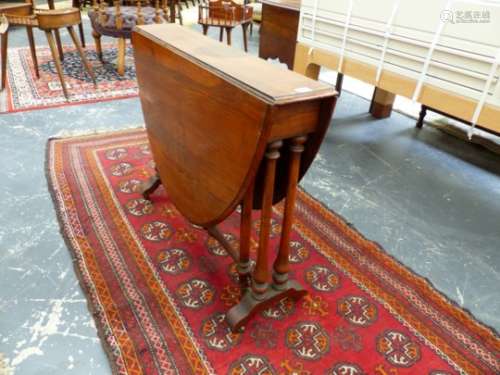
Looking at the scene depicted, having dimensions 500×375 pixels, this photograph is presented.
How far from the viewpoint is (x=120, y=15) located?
324 cm

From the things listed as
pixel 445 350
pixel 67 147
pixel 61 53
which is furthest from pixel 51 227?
pixel 61 53

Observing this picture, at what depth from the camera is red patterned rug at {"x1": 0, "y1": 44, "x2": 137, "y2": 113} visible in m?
3.04

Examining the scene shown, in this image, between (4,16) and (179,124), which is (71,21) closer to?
(4,16)

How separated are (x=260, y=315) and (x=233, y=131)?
0.70 m

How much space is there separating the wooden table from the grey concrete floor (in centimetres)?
68

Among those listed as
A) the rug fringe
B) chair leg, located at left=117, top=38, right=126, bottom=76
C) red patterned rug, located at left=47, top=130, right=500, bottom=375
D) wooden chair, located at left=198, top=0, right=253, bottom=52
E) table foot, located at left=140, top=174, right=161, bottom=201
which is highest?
wooden chair, located at left=198, top=0, right=253, bottom=52

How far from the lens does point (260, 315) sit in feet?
4.65

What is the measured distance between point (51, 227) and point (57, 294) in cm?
43

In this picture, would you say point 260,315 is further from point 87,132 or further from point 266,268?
point 87,132

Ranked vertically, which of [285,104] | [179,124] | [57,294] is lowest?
[57,294]

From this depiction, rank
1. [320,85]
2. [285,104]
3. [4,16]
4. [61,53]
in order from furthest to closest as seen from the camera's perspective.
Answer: [61,53]
[4,16]
[320,85]
[285,104]

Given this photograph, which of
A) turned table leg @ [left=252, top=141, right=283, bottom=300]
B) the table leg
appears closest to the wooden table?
the table leg

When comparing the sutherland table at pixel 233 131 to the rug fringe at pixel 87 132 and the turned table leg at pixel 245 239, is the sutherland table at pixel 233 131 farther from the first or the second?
the rug fringe at pixel 87 132

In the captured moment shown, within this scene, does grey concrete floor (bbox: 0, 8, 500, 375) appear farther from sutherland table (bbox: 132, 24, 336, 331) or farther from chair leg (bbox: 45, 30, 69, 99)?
sutherland table (bbox: 132, 24, 336, 331)
